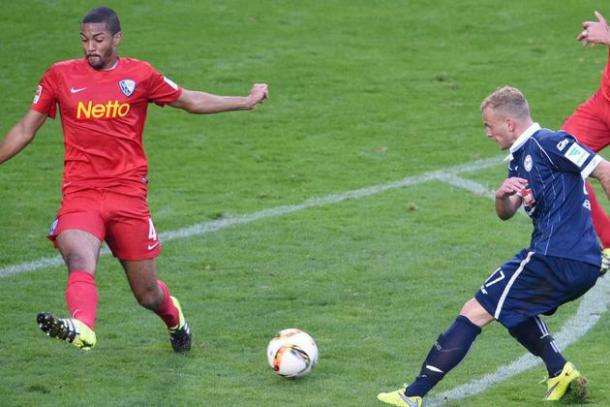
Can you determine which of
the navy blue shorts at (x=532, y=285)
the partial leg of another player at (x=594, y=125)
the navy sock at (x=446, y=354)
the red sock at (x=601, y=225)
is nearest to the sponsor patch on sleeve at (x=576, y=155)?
the navy blue shorts at (x=532, y=285)

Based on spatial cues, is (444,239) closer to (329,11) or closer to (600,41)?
(600,41)

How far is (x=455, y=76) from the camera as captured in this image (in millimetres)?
16344

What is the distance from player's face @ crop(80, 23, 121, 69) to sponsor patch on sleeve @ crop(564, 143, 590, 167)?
2831 millimetres

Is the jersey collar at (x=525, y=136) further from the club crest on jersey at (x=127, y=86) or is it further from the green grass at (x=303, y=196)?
the club crest on jersey at (x=127, y=86)

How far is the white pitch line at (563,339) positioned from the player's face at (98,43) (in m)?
2.84

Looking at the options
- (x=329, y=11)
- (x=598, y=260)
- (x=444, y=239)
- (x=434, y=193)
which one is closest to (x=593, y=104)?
→ (x=444, y=239)

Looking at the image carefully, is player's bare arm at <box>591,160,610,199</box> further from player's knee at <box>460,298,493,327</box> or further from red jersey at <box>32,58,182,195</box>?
red jersey at <box>32,58,182,195</box>

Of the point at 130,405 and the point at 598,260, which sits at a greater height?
the point at 598,260

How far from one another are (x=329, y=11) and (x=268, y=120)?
4088mm

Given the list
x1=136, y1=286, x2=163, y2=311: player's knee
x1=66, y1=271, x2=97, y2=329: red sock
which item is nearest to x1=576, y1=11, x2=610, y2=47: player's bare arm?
x1=136, y1=286, x2=163, y2=311: player's knee

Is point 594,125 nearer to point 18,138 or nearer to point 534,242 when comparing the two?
point 534,242

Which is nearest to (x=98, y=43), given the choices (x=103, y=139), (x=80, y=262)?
(x=103, y=139)

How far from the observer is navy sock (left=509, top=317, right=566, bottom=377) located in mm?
7301

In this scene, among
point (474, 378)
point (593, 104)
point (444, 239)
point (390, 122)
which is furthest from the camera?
point (390, 122)
